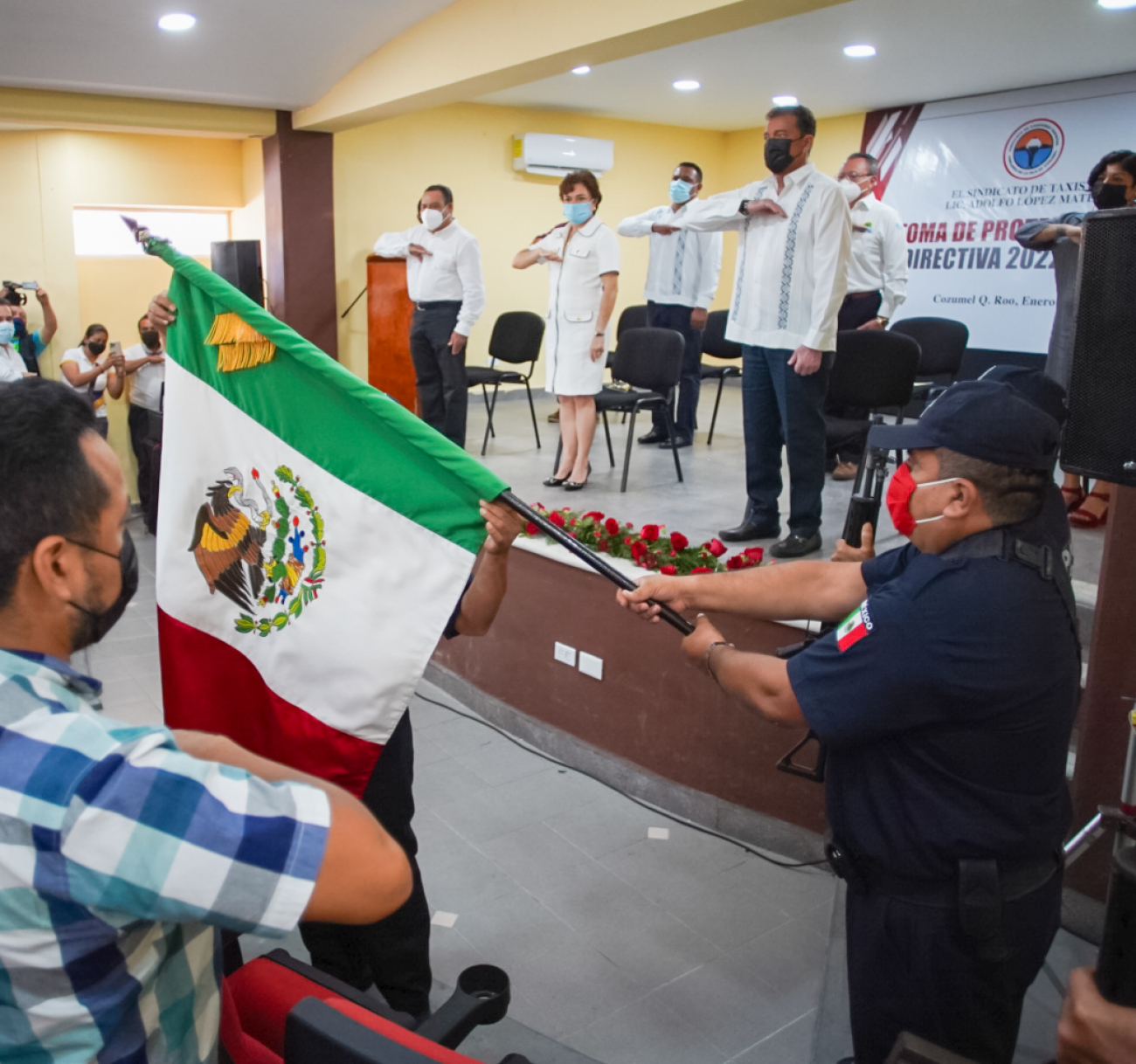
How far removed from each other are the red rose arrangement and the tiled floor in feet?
2.81

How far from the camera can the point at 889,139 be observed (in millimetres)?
Result: 9836

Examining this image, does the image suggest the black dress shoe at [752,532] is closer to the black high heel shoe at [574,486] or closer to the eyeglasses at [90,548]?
the black high heel shoe at [574,486]

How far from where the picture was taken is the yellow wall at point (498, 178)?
9.30 metres

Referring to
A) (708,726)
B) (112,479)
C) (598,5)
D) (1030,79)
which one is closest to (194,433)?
(112,479)

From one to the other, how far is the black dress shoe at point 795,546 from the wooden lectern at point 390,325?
4702 mm

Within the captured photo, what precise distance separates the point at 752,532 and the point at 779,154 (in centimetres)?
146

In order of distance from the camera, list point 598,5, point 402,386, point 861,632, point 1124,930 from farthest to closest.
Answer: point 402,386 < point 598,5 < point 861,632 < point 1124,930

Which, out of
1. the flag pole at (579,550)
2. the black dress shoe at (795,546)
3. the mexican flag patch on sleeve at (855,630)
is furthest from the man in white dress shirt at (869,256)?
the mexican flag patch on sleeve at (855,630)

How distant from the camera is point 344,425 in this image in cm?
200

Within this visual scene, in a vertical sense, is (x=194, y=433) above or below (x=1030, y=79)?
below

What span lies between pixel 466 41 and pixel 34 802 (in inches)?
228

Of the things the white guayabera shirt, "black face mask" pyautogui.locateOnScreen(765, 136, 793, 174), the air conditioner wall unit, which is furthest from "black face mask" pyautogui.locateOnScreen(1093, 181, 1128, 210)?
the air conditioner wall unit

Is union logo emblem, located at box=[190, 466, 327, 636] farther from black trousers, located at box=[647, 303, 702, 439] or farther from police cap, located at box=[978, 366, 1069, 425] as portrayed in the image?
black trousers, located at box=[647, 303, 702, 439]

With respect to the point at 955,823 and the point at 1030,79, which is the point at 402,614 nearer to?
the point at 955,823
